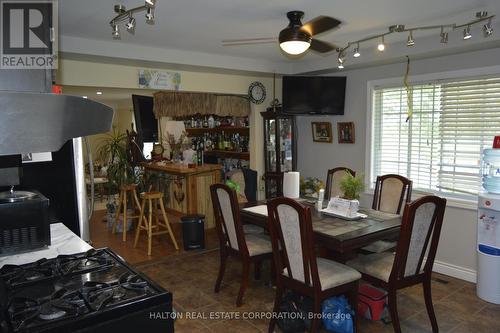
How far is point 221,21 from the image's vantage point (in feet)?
10.3

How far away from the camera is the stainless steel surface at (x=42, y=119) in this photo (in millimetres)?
937

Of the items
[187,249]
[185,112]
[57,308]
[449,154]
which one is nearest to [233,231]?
[187,249]

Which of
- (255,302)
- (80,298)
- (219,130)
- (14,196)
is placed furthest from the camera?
(219,130)

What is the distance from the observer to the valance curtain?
18.2 ft

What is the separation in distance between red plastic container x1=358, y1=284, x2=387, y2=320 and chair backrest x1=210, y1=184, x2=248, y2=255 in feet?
3.20

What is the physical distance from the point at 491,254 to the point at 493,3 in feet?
6.64

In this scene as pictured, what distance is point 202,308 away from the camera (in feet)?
10.3

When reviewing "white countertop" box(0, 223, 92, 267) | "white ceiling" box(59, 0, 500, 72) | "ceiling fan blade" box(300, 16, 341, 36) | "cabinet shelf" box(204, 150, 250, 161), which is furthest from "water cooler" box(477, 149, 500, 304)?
"cabinet shelf" box(204, 150, 250, 161)

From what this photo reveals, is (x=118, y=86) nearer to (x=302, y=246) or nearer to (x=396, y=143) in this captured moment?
(x=302, y=246)

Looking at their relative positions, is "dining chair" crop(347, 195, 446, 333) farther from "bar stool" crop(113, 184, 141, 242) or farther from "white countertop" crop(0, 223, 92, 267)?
"bar stool" crop(113, 184, 141, 242)

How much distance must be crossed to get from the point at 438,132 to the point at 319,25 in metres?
2.18

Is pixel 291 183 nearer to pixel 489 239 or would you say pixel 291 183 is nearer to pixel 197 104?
pixel 489 239

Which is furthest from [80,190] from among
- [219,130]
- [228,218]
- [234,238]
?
[219,130]

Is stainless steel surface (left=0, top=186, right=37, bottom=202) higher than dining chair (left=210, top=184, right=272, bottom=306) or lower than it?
higher
